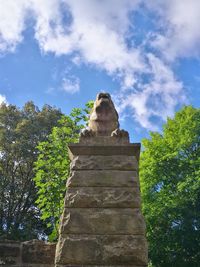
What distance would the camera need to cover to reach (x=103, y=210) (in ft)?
18.0

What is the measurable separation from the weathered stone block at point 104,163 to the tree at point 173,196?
12093 mm

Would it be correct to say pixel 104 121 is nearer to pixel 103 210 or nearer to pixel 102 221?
pixel 103 210

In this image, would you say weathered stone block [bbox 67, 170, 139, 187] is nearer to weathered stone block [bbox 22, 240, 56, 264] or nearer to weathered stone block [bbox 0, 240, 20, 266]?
weathered stone block [bbox 22, 240, 56, 264]

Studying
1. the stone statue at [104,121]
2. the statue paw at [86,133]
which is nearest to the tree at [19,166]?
the stone statue at [104,121]

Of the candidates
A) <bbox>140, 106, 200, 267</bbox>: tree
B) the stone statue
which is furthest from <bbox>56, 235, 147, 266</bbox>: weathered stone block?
<bbox>140, 106, 200, 267</bbox>: tree

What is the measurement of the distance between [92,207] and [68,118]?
10161 millimetres

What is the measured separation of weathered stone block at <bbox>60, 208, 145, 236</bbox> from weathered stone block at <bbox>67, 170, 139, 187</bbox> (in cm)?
41

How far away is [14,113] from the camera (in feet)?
90.2

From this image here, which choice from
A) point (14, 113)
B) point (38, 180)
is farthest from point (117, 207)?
point (14, 113)

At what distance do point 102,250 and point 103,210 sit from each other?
1.92ft

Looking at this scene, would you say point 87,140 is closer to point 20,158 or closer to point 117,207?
point 117,207

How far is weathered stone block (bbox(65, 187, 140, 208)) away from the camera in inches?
217

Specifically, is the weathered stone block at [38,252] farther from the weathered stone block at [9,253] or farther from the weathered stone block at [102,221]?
the weathered stone block at [102,221]

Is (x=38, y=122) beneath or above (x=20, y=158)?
above
